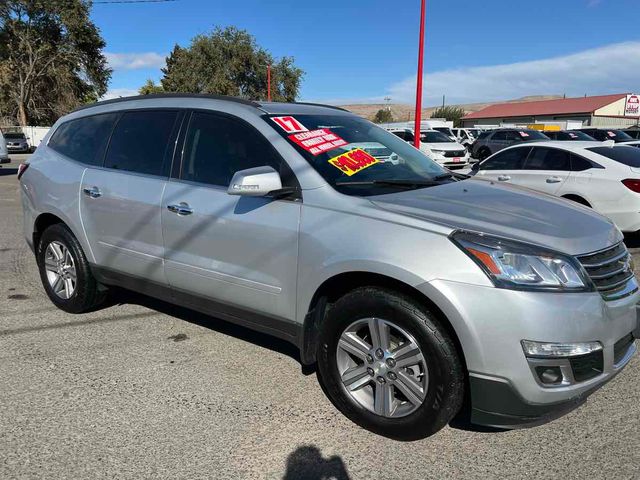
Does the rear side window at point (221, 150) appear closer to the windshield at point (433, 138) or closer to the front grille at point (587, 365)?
the front grille at point (587, 365)

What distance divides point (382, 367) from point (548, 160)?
6663 millimetres

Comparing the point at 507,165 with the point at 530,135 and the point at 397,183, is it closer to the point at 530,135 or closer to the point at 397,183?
the point at 397,183

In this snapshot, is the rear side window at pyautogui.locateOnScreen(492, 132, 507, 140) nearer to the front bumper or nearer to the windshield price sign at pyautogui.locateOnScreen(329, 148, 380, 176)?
the windshield price sign at pyautogui.locateOnScreen(329, 148, 380, 176)

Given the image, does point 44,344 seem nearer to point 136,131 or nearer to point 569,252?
point 136,131

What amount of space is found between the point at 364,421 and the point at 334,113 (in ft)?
7.63

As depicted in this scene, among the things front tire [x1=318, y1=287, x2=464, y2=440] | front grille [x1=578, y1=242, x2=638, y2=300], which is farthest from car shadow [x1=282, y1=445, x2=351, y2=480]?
front grille [x1=578, y1=242, x2=638, y2=300]

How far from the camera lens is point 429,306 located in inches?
107

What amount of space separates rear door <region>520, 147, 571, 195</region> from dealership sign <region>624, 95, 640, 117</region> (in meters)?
64.9

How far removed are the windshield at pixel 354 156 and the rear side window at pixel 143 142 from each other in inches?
34.4

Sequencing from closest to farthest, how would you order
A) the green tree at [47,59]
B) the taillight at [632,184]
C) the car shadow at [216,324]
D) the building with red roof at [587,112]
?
the car shadow at [216,324] < the taillight at [632,184] < the green tree at [47,59] < the building with red roof at [587,112]

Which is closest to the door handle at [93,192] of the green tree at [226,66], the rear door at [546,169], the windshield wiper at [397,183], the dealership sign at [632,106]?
the windshield wiper at [397,183]

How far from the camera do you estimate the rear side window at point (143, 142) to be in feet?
13.1

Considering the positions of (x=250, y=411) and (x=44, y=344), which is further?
(x=44, y=344)

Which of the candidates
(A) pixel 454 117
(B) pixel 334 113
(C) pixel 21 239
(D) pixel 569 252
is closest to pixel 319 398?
(D) pixel 569 252
